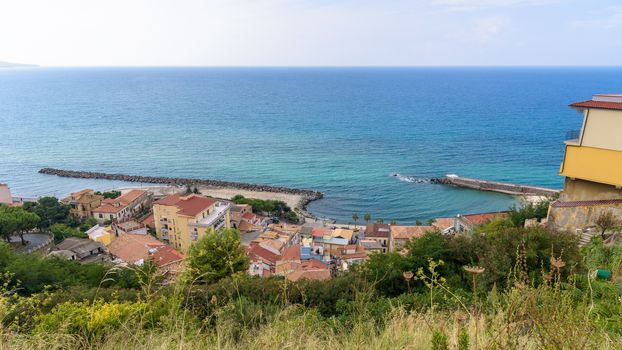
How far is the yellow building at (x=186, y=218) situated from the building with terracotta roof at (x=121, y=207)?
5572 millimetres

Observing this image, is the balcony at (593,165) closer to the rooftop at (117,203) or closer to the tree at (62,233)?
the tree at (62,233)

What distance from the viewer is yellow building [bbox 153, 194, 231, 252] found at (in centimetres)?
2198

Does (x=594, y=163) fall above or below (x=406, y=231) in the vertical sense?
above

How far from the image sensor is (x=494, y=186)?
116 ft

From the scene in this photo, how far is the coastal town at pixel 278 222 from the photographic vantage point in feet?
33.9

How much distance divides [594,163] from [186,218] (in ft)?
64.7

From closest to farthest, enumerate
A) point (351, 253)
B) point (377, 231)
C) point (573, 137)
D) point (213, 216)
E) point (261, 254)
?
1. point (573, 137)
2. point (261, 254)
3. point (351, 253)
4. point (213, 216)
5. point (377, 231)

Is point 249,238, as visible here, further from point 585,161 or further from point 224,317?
point 224,317

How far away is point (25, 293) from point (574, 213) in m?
15.7

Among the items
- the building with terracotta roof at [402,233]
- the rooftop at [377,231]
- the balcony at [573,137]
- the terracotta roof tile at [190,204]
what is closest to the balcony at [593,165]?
the balcony at [573,137]

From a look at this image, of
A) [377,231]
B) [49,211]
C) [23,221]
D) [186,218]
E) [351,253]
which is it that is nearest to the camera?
[23,221]

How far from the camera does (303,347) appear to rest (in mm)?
2875

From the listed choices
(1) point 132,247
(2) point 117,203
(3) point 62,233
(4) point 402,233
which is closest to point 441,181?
(4) point 402,233

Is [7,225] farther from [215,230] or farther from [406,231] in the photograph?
[406,231]
